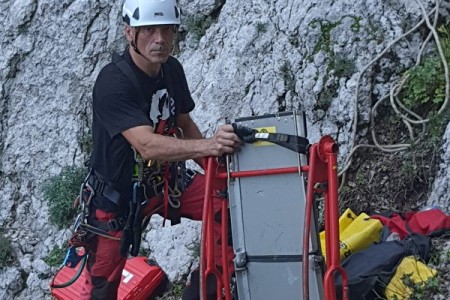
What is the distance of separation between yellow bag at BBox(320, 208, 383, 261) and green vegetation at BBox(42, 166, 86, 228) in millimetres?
2762

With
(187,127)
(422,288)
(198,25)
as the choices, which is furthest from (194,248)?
(198,25)

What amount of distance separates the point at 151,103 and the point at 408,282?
1737 millimetres

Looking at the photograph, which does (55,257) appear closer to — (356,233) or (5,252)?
(5,252)

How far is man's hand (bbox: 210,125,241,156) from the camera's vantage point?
3.89 metres

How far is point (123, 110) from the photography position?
13.8ft

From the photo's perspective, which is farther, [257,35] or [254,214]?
[257,35]

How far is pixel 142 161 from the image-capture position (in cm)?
449

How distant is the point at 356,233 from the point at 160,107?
1.48 m

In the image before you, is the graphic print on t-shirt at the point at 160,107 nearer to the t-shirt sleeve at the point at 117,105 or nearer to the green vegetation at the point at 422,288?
the t-shirt sleeve at the point at 117,105

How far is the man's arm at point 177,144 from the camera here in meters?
3.91

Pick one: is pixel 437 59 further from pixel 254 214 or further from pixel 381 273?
pixel 254 214

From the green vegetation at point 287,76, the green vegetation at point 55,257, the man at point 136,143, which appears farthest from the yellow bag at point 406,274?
the green vegetation at point 55,257

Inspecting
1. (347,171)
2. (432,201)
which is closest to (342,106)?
(347,171)

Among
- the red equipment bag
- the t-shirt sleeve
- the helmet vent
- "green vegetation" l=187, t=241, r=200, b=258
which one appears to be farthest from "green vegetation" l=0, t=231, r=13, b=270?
the helmet vent
